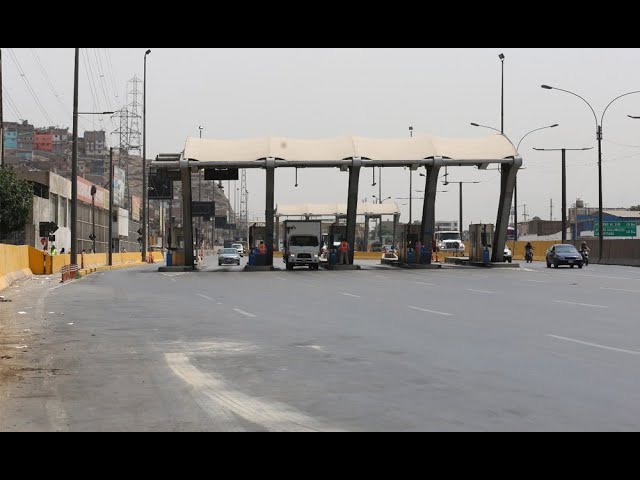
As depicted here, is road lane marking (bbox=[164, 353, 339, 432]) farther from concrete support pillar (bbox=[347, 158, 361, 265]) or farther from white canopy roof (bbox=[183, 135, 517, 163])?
concrete support pillar (bbox=[347, 158, 361, 265])

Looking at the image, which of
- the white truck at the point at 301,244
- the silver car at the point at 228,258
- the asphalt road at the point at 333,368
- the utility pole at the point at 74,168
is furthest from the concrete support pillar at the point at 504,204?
the asphalt road at the point at 333,368

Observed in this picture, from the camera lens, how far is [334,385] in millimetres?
10227

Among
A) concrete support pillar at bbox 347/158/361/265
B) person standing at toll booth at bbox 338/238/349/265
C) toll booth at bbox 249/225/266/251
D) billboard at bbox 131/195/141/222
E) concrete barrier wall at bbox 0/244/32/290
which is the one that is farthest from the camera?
billboard at bbox 131/195/141/222

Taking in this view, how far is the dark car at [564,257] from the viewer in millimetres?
52906

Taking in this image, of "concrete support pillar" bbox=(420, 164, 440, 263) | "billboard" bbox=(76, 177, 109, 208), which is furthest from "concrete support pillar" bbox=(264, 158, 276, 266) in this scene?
"billboard" bbox=(76, 177, 109, 208)

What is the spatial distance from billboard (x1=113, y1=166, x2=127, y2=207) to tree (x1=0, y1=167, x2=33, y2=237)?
2269 inches

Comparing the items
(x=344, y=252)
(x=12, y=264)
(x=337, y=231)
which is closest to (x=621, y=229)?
(x=337, y=231)

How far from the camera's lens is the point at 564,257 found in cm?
5303

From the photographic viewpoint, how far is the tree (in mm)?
61438

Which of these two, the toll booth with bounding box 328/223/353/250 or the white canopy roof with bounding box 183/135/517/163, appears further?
the toll booth with bounding box 328/223/353/250

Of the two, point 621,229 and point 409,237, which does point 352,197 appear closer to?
point 409,237

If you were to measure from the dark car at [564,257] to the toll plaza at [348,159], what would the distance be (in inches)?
156

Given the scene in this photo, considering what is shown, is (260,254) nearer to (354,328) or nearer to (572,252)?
(572,252)
